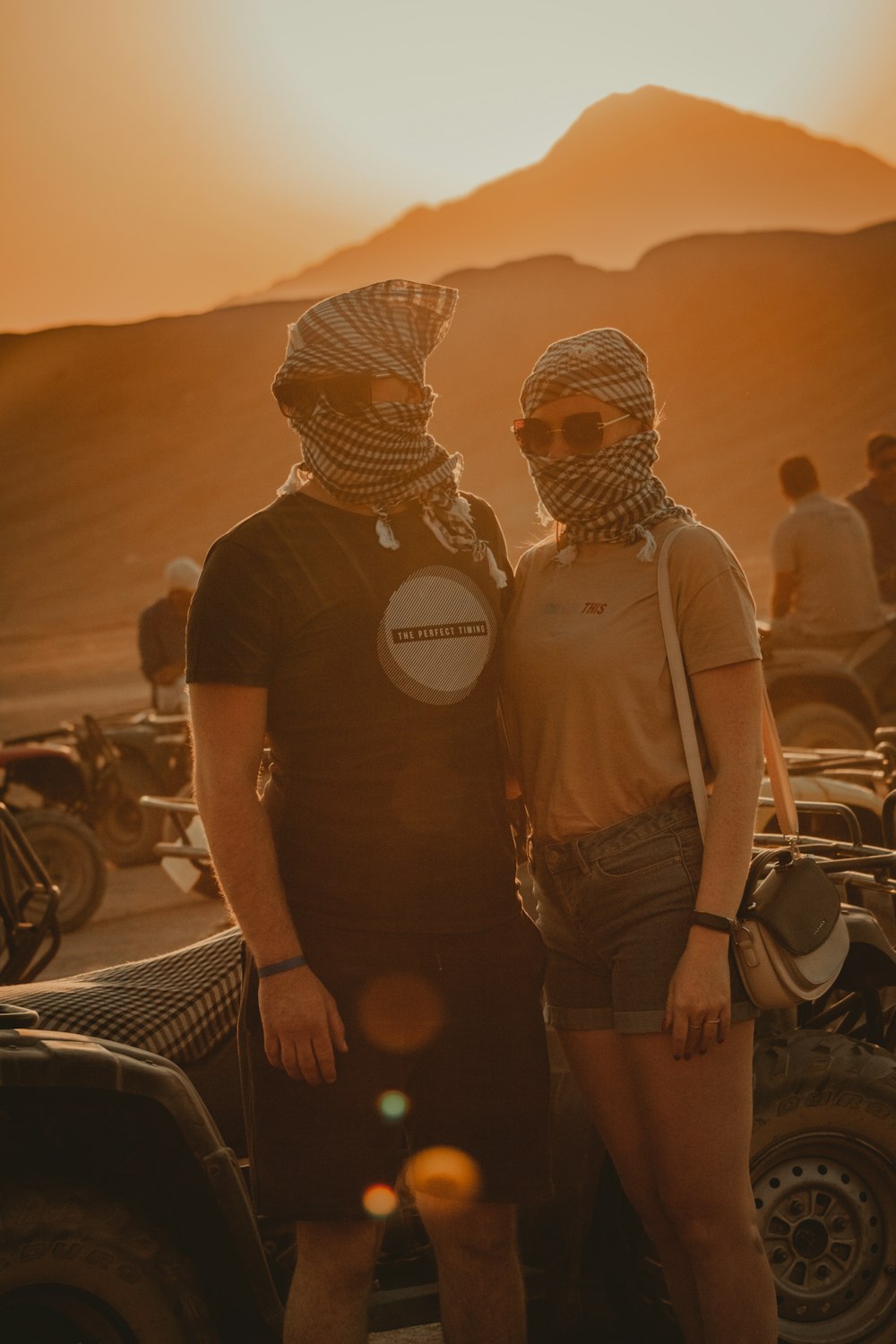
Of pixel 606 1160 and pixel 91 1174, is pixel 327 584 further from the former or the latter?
pixel 606 1160

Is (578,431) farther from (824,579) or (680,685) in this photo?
(824,579)

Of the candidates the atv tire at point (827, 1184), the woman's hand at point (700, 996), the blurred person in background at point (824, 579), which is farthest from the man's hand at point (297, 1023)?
the blurred person in background at point (824, 579)

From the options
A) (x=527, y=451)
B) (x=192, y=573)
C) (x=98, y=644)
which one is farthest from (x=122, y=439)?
(x=527, y=451)

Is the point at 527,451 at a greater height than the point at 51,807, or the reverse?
the point at 527,451

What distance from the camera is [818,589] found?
28.3 feet

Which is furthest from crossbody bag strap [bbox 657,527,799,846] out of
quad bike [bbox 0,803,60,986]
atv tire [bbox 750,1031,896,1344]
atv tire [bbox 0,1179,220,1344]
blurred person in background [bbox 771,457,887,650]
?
blurred person in background [bbox 771,457,887,650]

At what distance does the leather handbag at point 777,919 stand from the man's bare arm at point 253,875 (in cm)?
70

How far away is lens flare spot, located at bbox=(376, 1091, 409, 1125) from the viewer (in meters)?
2.45

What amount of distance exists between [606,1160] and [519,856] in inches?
27.7

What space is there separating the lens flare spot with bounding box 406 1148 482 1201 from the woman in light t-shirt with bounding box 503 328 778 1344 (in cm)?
25

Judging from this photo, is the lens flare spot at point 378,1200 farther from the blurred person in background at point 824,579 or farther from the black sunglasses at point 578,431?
the blurred person in background at point 824,579

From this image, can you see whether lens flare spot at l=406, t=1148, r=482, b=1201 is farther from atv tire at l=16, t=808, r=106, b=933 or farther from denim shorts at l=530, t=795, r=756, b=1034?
atv tire at l=16, t=808, r=106, b=933

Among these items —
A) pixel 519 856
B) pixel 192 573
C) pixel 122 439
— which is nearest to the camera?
pixel 519 856

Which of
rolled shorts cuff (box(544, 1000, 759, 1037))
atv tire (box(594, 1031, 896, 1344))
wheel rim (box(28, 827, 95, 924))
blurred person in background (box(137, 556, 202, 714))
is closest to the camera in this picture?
rolled shorts cuff (box(544, 1000, 759, 1037))
